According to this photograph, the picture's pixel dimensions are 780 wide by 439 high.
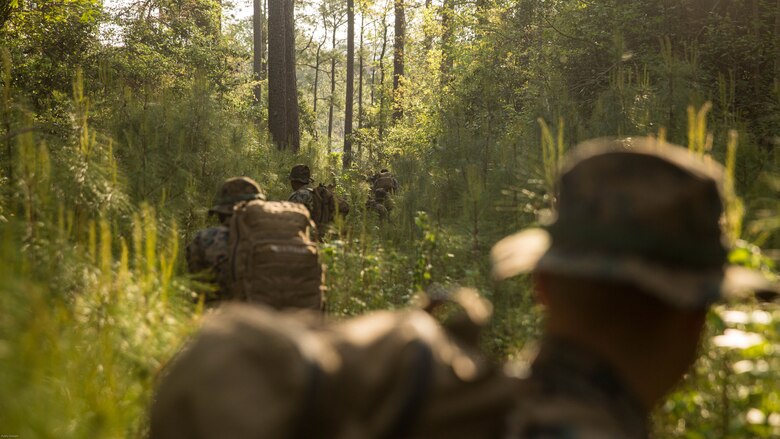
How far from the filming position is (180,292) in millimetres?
3572

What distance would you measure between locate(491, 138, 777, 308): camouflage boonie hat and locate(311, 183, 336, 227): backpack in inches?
291

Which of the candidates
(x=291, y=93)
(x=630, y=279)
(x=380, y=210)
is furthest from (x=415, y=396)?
(x=291, y=93)

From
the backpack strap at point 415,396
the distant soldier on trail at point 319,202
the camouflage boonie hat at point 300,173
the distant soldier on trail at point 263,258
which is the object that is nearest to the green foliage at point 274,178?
the distant soldier on trail at point 263,258

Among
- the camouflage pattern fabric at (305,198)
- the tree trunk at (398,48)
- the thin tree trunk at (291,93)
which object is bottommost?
the camouflage pattern fabric at (305,198)

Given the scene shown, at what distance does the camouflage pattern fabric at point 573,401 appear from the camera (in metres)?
1.04

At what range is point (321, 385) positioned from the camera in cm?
93

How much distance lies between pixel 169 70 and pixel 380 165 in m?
11.8

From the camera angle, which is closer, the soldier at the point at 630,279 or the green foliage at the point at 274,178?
the soldier at the point at 630,279

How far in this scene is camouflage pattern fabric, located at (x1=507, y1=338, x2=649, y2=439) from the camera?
1045 millimetres

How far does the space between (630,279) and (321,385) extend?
62cm

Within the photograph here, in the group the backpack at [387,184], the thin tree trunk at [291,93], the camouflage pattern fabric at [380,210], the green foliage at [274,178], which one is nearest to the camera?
the green foliage at [274,178]

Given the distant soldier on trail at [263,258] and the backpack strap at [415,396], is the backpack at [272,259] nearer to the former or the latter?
the distant soldier on trail at [263,258]

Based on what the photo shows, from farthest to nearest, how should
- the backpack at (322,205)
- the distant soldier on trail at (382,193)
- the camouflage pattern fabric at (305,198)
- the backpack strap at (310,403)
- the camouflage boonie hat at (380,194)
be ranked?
the camouflage boonie hat at (380,194), the distant soldier on trail at (382,193), the backpack at (322,205), the camouflage pattern fabric at (305,198), the backpack strap at (310,403)

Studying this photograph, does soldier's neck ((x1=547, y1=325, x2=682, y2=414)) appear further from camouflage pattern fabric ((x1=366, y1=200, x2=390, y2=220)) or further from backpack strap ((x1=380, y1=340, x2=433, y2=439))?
camouflage pattern fabric ((x1=366, y1=200, x2=390, y2=220))
